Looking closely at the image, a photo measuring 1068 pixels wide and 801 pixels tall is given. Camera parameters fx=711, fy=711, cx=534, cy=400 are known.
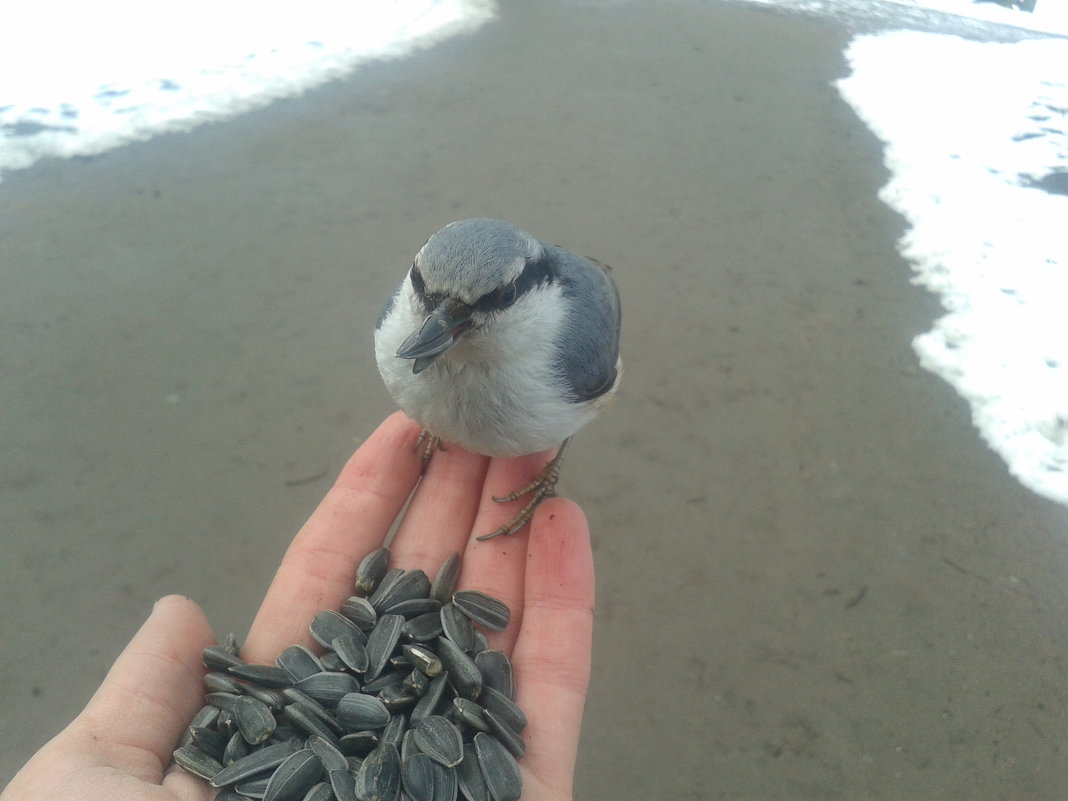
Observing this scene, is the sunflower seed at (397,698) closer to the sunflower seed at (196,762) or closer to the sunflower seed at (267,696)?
the sunflower seed at (267,696)

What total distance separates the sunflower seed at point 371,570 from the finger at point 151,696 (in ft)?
1.38

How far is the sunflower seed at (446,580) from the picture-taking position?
2094mm

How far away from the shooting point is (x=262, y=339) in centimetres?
334

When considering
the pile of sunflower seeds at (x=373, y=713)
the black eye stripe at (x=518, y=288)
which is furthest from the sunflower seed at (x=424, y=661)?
the black eye stripe at (x=518, y=288)

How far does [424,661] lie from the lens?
6.08ft

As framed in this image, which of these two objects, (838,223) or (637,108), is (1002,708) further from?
(637,108)

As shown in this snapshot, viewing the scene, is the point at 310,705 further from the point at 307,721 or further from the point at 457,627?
the point at 457,627

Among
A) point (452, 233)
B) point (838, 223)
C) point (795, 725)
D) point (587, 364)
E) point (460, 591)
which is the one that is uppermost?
point (452, 233)

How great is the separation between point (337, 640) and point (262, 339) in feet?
6.23

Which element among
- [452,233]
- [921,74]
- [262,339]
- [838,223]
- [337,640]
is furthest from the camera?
[921,74]

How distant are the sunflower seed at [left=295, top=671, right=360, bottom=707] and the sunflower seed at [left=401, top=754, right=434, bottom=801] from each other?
0.25 metres

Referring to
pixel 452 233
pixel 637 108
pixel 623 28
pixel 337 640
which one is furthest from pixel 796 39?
pixel 337 640

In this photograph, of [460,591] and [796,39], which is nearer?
[460,591]

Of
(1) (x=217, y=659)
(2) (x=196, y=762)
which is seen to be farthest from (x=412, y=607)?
(2) (x=196, y=762)
